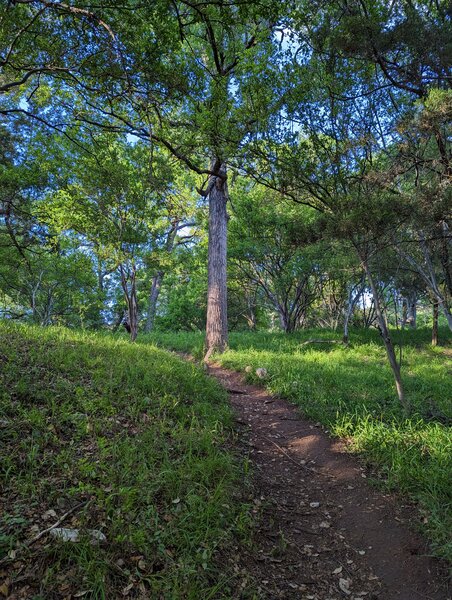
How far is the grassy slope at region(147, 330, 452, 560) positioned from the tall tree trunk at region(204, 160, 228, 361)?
69 cm

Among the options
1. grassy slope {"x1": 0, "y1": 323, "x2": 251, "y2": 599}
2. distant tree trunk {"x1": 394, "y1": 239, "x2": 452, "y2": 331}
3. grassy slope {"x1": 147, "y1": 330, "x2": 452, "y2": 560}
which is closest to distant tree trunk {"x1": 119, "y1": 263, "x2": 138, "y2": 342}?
grassy slope {"x1": 147, "y1": 330, "x2": 452, "y2": 560}

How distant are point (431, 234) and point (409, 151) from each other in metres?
1.34

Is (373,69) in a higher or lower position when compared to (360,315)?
higher

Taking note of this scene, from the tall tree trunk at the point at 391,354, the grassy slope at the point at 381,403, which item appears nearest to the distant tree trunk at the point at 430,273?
the grassy slope at the point at 381,403

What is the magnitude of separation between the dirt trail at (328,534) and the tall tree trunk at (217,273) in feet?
16.0

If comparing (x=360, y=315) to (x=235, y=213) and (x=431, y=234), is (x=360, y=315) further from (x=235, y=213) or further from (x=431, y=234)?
(x=431, y=234)

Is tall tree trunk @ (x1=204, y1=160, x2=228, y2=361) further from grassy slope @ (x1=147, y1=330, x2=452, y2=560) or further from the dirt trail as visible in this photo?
the dirt trail

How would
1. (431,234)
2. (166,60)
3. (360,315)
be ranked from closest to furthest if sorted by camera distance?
(166,60) < (431,234) < (360,315)

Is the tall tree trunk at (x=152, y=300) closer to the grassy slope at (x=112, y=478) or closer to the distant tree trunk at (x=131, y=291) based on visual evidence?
the distant tree trunk at (x=131, y=291)

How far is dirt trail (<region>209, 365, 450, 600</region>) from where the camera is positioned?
7.70 feet

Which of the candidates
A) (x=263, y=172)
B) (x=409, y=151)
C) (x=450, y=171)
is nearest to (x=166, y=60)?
(x=263, y=172)

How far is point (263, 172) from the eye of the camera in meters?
5.54

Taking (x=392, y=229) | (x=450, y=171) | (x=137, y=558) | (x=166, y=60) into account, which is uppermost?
(x=166, y=60)

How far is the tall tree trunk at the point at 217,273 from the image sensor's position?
917 cm
